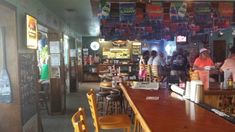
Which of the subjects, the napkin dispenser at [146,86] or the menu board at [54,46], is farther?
the menu board at [54,46]

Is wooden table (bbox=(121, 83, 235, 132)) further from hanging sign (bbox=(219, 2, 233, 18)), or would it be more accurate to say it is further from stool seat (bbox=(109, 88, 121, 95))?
hanging sign (bbox=(219, 2, 233, 18))

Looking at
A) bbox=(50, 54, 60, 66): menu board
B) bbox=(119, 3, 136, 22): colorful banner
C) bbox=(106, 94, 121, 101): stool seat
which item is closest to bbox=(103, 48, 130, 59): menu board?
bbox=(50, 54, 60, 66): menu board

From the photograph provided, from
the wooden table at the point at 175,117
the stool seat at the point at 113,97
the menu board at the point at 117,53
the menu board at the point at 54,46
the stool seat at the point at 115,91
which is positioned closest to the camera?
the wooden table at the point at 175,117

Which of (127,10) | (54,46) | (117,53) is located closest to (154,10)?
(127,10)

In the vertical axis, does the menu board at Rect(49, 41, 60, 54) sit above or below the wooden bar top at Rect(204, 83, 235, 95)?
above

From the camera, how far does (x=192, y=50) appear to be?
1670cm

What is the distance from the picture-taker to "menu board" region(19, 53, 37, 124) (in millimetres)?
4348

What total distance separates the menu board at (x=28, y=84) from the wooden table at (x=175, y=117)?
1.85 metres

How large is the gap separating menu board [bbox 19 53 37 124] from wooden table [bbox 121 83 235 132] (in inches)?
72.9

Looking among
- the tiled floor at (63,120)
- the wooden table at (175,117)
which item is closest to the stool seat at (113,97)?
the tiled floor at (63,120)

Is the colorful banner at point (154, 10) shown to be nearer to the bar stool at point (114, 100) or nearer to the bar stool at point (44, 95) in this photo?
the bar stool at point (114, 100)

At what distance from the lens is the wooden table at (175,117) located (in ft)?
7.03

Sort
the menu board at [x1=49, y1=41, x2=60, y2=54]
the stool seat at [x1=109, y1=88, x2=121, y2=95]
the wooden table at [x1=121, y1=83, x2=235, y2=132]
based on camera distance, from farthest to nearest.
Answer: the menu board at [x1=49, y1=41, x2=60, y2=54] < the stool seat at [x1=109, y1=88, x2=121, y2=95] < the wooden table at [x1=121, y1=83, x2=235, y2=132]

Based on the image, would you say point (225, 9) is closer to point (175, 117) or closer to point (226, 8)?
point (226, 8)
